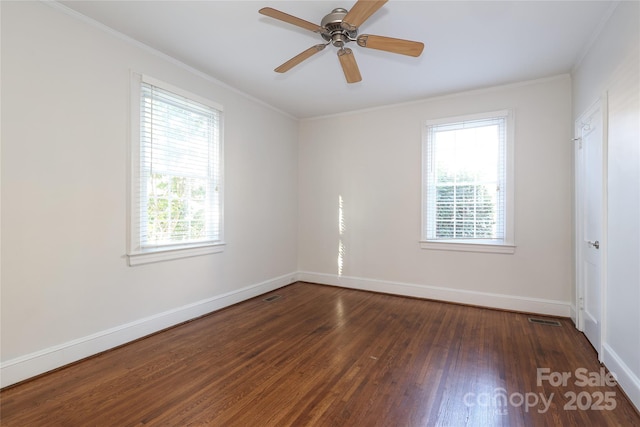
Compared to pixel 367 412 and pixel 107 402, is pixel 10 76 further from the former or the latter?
pixel 367 412

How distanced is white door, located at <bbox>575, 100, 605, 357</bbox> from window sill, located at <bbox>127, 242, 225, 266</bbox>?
13.0ft

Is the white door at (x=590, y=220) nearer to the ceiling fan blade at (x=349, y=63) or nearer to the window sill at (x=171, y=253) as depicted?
the ceiling fan blade at (x=349, y=63)

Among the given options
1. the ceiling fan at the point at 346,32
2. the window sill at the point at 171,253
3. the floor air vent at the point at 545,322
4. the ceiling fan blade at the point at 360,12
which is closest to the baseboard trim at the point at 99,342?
the window sill at the point at 171,253

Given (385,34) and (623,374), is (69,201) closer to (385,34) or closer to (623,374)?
(385,34)

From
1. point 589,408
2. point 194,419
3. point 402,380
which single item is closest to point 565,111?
point 589,408

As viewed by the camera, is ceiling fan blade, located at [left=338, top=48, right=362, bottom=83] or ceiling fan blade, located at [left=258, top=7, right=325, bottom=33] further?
ceiling fan blade, located at [left=338, top=48, right=362, bottom=83]

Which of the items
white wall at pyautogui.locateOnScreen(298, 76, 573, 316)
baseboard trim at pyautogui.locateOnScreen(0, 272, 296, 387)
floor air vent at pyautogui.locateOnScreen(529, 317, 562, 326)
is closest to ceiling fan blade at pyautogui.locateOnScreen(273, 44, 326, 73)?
white wall at pyautogui.locateOnScreen(298, 76, 573, 316)

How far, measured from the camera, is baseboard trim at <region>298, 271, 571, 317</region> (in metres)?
3.62

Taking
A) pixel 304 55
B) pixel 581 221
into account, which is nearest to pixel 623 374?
pixel 581 221

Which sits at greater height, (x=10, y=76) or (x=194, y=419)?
(x=10, y=76)

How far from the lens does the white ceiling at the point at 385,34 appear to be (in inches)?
94.3

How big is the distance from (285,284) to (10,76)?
4050 mm

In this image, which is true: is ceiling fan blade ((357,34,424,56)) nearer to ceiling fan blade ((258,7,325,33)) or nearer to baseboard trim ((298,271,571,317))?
ceiling fan blade ((258,7,325,33))

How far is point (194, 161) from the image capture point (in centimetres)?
353
